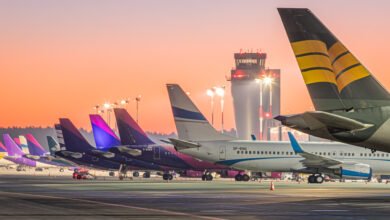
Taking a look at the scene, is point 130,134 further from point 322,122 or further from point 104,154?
point 322,122

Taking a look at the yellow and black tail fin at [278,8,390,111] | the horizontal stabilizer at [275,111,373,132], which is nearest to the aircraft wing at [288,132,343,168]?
the yellow and black tail fin at [278,8,390,111]

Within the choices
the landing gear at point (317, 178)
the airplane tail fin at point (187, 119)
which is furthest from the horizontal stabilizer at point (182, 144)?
the landing gear at point (317, 178)

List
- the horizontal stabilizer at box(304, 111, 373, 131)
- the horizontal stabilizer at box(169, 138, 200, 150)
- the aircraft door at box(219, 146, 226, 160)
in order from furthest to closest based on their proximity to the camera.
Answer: the aircraft door at box(219, 146, 226, 160)
the horizontal stabilizer at box(169, 138, 200, 150)
the horizontal stabilizer at box(304, 111, 373, 131)

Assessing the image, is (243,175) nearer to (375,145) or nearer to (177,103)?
(177,103)

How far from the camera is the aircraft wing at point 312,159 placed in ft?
249

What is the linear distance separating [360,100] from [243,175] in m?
58.2

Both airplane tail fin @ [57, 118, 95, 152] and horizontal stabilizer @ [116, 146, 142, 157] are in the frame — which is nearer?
horizontal stabilizer @ [116, 146, 142, 157]

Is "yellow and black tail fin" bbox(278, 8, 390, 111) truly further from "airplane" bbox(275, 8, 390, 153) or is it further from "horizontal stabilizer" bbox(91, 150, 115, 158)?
"horizontal stabilizer" bbox(91, 150, 115, 158)

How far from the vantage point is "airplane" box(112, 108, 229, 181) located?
9381 cm

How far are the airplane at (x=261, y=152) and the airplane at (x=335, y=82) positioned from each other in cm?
3838

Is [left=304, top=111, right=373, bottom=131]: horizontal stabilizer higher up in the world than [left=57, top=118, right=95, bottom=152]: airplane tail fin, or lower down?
lower down

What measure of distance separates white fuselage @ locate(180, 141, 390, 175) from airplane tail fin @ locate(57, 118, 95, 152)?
1222 inches

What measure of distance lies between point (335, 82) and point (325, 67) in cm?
77

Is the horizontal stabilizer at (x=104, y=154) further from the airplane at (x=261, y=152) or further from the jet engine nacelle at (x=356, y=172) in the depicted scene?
the jet engine nacelle at (x=356, y=172)
